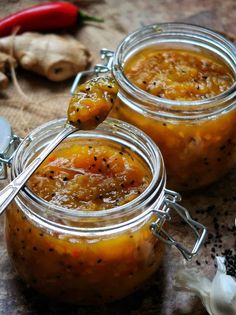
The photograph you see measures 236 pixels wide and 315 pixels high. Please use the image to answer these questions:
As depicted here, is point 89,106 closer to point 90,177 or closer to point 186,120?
point 90,177

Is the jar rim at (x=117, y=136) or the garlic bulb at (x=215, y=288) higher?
the jar rim at (x=117, y=136)

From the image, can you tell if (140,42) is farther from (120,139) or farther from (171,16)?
(171,16)

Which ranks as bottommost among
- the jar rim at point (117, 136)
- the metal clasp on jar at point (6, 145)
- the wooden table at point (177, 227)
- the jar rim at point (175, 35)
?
the wooden table at point (177, 227)

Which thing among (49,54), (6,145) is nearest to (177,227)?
(6,145)

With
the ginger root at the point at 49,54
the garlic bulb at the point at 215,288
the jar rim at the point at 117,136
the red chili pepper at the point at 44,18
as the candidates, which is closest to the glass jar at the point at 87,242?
the jar rim at the point at 117,136

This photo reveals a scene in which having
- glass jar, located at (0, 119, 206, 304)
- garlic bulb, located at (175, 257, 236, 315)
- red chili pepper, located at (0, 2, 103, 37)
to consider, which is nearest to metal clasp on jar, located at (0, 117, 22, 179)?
glass jar, located at (0, 119, 206, 304)

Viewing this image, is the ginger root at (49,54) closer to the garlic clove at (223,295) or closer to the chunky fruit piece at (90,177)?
the chunky fruit piece at (90,177)

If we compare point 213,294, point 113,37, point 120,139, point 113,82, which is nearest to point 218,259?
point 213,294
